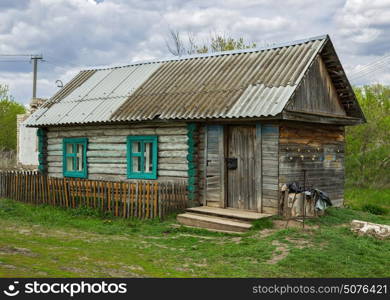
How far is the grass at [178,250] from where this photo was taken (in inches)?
305

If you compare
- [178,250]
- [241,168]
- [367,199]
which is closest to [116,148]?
[241,168]

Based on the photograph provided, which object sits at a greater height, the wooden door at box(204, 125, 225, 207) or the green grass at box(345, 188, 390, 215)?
the wooden door at box(204, 125, 225, 207)

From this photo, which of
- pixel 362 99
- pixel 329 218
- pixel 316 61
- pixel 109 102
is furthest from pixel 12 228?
pixel 362 99

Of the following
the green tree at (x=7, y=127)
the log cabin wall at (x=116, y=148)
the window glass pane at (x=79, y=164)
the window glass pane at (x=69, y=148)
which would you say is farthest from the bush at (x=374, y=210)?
the green tree at (x=7, y=127)

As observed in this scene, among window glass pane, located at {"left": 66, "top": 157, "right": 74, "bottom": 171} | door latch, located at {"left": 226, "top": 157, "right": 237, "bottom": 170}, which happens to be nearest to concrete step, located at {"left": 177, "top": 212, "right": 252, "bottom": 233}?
door latch, located at {"left": 226, "top": 157, "right": 237, "bottom": 170}

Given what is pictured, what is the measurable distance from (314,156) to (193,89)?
4.10 metres

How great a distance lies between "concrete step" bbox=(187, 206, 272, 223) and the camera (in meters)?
11.9

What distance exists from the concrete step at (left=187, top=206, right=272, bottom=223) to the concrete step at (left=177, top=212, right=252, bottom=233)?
11cm

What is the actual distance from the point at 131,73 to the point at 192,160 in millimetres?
5920

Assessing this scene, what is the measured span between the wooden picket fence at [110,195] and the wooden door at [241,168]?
4.74 feet

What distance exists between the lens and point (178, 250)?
981cm

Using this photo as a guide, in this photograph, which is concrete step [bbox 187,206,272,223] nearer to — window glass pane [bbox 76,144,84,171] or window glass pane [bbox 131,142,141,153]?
window glass pane [bbox 131,142,141,153]

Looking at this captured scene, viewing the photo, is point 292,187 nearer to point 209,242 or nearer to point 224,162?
point 224,162

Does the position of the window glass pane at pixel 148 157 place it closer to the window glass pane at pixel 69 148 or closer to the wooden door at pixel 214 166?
the wooden door at pixel 214 166
